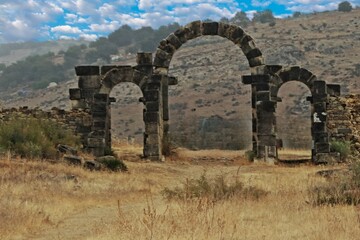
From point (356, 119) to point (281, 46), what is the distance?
56079 mm

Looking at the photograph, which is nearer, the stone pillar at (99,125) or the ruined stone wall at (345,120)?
the ruined stone wall at (345,120)

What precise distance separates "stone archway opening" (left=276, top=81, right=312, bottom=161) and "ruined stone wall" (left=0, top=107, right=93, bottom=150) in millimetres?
10176

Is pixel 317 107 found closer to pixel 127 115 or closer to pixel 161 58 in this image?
pixel 161 58

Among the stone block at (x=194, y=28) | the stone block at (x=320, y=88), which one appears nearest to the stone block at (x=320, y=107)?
the stone block at (x=320, y=88)

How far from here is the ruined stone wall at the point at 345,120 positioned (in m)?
25.2

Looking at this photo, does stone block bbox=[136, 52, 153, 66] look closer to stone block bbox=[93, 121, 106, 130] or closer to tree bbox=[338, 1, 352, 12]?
stone block bbox=[93, 121, 106, 130]

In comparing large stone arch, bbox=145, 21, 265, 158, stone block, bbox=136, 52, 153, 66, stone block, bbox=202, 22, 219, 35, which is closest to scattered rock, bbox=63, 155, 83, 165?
large stone arch, bbox=145, 21, 265, 158

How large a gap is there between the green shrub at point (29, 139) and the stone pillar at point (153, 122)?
4.14 m

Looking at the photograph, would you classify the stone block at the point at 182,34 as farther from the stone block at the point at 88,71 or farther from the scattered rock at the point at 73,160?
the scattered rock at the point at 73,160

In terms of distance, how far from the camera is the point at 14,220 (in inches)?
372

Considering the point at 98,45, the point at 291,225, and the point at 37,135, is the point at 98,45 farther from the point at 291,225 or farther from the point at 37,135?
the point at 291,225

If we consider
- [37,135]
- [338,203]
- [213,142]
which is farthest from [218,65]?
[338,203]

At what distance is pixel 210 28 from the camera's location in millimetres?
27156

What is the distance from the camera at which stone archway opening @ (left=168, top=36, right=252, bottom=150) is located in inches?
1469
